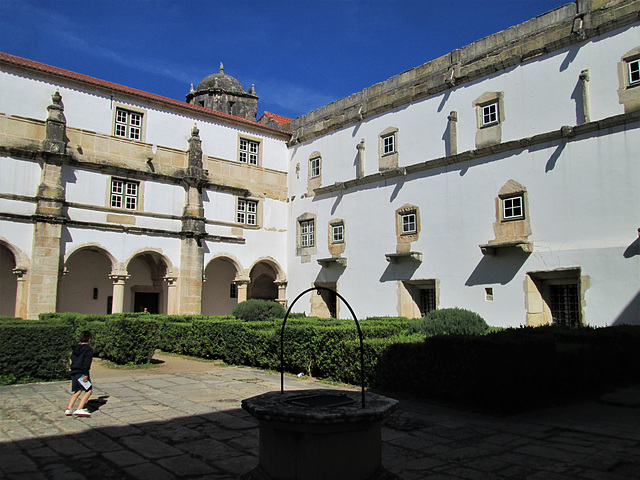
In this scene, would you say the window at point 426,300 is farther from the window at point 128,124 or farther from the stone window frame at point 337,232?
the window at point 128,124

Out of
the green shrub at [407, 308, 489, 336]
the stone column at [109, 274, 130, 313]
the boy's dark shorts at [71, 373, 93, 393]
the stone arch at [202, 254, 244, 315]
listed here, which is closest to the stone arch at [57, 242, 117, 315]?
the stone column at [109, 274, 130, 313]

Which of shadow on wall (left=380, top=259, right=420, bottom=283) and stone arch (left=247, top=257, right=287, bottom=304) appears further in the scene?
stone arch (left=247, top=257, right=287, bottom=304)

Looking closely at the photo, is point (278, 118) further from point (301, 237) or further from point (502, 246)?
point (502, 246)

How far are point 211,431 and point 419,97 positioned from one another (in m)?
15.7

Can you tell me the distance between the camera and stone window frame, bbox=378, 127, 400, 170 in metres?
19.6

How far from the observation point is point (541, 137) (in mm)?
15031

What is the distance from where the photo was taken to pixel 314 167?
2364 cm

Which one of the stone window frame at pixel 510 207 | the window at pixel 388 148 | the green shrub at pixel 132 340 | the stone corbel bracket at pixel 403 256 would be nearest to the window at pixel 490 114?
the stone window frame at pixel 510 207

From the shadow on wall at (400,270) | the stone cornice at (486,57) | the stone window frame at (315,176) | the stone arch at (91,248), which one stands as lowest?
the shadow on wall at (400,270)

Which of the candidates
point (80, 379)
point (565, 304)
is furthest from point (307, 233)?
point (80, 379)

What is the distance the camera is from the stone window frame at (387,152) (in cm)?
1961

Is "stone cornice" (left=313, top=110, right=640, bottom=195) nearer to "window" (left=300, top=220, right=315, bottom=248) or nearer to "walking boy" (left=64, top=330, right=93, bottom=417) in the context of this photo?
"window" (left=300, top=220, right=315, bottom=248)

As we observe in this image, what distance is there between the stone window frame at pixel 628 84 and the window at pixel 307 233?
13.3 m

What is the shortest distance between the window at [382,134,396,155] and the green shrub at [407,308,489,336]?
907 cm
